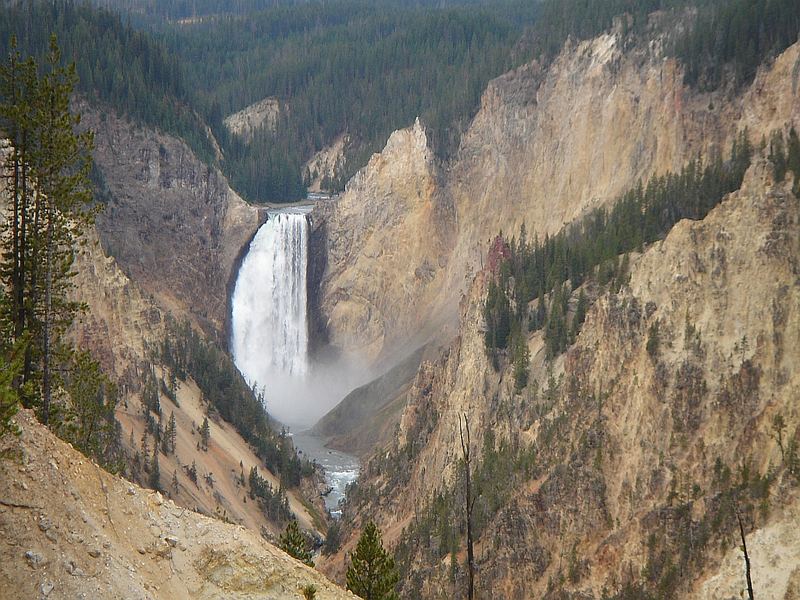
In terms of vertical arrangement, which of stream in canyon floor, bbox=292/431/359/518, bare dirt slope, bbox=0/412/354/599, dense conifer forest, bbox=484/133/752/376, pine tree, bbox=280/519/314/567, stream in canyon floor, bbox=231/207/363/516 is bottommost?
stream in canyon floor, bbox=292/431/359/518

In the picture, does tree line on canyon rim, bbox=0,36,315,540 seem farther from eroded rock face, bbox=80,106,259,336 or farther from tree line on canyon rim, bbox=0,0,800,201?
eroded rock face, bbox=80,106,259,336

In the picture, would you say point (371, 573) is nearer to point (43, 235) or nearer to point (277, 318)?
point (43, 235)

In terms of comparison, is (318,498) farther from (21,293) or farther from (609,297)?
(21,293)

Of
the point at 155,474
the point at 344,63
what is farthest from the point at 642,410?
the point at 344,63

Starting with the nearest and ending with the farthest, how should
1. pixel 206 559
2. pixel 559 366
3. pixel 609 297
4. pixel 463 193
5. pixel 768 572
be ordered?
pixel 206 559, pixel 768 572, pixel 609 297, pixel 559 366, pixel 463 193

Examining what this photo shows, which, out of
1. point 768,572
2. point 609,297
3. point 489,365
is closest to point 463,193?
point 489,365

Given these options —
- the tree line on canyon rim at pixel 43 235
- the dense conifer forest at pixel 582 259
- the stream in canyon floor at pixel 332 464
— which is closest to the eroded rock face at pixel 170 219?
the stream in canyon floor at pixel 332 464

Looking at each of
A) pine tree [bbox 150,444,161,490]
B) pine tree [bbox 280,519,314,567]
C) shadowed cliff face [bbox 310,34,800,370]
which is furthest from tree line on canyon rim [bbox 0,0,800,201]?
pine tree [bbox 280,519,314,567]
